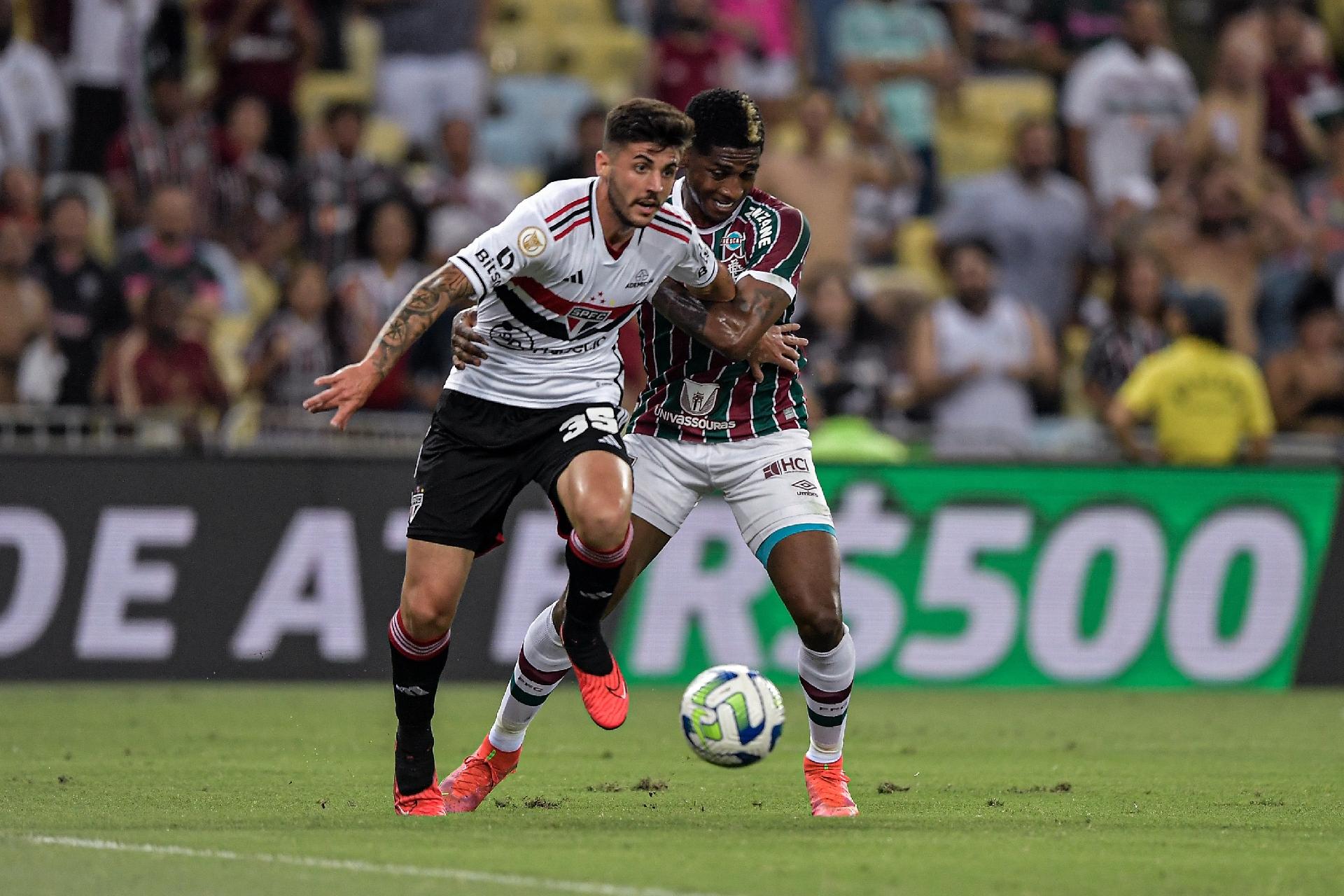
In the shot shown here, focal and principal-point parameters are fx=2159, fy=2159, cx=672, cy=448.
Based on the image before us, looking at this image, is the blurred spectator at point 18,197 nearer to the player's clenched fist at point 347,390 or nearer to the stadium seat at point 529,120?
the stadium seat at point 529,120

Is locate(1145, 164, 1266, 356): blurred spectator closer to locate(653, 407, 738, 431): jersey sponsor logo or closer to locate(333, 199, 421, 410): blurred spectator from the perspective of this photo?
locate(333, 199, 421, 410): blurred spectator

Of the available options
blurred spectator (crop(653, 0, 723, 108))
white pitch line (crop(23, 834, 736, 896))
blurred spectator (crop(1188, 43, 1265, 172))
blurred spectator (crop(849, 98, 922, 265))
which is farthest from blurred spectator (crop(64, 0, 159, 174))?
white pitch line (crop(23, 834, 736, 896))

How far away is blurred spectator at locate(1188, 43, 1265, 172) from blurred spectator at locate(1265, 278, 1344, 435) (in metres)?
2.54

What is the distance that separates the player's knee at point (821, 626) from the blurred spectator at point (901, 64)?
1126cm

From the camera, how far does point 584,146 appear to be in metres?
16.9

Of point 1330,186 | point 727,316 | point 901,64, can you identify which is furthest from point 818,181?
point 727,316

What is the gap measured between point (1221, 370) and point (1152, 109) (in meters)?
4.76

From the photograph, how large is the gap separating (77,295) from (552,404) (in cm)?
823

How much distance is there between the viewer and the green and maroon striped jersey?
8.32m

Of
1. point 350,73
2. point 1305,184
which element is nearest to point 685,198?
point 350,73

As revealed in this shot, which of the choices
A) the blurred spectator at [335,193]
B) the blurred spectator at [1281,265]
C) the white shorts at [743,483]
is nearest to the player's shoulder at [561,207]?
the white shorts at [743,483]

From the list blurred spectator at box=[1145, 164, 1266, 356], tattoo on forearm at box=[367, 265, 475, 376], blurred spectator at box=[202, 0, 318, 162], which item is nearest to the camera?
tattoo on forearm at box=[367, 265, 475, 376]

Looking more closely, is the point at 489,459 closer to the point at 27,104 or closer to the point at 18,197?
the point at 18,197

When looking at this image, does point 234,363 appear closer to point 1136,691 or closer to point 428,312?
point 1136,691
